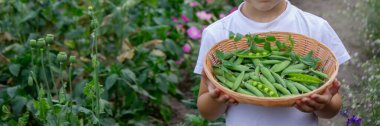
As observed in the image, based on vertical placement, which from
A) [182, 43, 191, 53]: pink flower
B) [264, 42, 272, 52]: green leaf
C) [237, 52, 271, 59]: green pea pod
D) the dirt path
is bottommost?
the dirt path

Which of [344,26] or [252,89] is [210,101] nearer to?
[252,89]

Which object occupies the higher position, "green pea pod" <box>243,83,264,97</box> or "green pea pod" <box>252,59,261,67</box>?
"green pea pod" <box>252,59,261,67</box>

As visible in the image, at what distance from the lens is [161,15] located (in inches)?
174

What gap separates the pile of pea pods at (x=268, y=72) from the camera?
2036 mm

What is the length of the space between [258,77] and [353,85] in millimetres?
2186

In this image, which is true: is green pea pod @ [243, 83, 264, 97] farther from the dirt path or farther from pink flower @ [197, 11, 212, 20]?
pink flower @ [197, 11, 212, 20]

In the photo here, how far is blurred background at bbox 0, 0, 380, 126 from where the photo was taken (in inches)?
135

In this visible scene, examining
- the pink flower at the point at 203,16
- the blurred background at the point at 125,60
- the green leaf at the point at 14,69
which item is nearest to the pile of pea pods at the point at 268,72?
the blurred background at the point at 125,60

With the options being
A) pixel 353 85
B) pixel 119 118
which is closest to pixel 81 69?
pixel 119 118

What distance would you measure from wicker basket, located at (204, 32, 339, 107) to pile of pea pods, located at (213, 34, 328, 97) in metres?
0.02

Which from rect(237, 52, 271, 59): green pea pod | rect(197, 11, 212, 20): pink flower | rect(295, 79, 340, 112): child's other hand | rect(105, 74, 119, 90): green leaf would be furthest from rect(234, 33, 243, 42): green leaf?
rect(197, 11, 212, 20): pink flower

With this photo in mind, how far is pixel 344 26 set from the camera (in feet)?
16.8

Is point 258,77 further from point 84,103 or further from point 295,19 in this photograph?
point 84,103

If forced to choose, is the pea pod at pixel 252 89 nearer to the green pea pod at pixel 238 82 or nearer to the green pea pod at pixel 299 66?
the green pea pod at pixel 238 82
